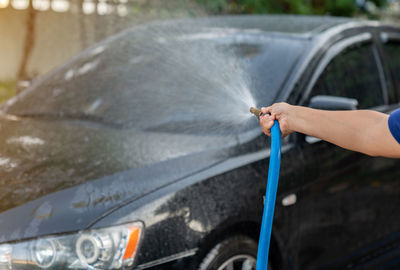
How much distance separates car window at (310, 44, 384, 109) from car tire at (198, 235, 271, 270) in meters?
0.99

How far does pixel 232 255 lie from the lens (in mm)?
2412

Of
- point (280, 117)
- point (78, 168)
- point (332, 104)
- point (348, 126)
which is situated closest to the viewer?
point (348, 126)

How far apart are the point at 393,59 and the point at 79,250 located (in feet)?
9.04

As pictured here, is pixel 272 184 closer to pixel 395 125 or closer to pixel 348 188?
pixel 395 125

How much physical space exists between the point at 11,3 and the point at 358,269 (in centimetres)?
783

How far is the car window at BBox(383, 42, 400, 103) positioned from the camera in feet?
12.4

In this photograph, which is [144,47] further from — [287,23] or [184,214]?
[184,214]

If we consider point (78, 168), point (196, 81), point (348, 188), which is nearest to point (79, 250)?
point (78, 168)

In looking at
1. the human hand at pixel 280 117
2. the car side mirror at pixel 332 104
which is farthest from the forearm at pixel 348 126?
the car side mirror at pixel 332 104

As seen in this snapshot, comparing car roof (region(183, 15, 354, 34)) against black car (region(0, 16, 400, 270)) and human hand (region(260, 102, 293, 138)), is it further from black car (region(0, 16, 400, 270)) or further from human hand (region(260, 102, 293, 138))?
human hand (region(260, 102, 293, 138))

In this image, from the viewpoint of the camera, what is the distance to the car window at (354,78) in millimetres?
3213

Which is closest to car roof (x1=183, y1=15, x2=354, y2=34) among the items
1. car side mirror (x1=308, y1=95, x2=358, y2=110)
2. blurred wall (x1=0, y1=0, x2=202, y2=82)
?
car side mirror (x1=308, y1=95, x2=358, y2=110)

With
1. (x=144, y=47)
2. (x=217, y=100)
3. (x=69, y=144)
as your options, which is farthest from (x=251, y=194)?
(x=144, y=47)

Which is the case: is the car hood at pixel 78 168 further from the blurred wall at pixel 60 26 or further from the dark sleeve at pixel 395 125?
the blurred wall at pixel 60 26
